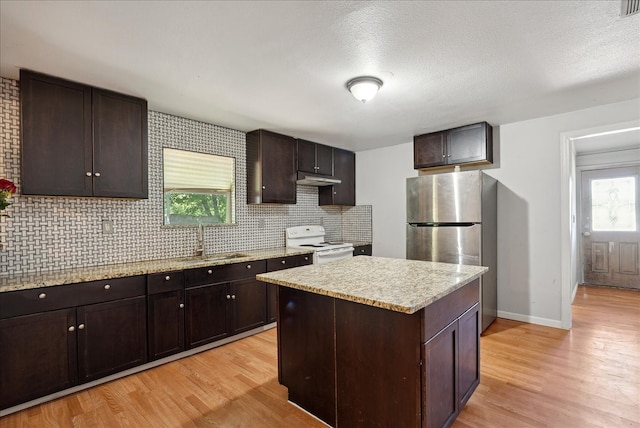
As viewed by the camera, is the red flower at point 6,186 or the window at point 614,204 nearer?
the red flower at point 6,186

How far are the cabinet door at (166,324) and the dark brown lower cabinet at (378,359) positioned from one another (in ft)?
3.91

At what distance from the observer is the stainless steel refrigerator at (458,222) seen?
331 centimetres

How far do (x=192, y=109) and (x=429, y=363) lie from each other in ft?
9.79

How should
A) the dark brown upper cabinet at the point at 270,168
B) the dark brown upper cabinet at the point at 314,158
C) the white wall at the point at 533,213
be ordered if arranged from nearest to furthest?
1. the white wall at the point at 533,213
2. the dark brown upper cabinet at the point at 270,168
3. the dark brown upper cabinet at the point at 314,158

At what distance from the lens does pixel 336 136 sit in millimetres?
4219

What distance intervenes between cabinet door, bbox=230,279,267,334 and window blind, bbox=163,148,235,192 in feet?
4.00

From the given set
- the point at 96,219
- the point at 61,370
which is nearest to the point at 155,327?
the point at 61,370

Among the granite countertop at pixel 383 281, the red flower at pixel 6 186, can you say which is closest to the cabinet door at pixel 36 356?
the red flower at pixel 6 186

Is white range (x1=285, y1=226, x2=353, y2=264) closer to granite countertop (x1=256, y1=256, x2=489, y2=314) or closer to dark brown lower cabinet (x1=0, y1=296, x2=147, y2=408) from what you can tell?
granite countertop (x1=256, y1=256, x2=489, y2=314)

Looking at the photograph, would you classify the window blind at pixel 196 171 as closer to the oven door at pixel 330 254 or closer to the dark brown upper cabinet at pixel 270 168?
the dark brown upper cabinet at pixel 270 168

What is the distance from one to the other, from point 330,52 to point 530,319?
144 inches

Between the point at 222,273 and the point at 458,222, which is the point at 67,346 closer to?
the point at 222,273

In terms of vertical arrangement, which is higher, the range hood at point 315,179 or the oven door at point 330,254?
the range hood at point 315,179

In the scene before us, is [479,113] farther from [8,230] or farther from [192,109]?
[8,230]
